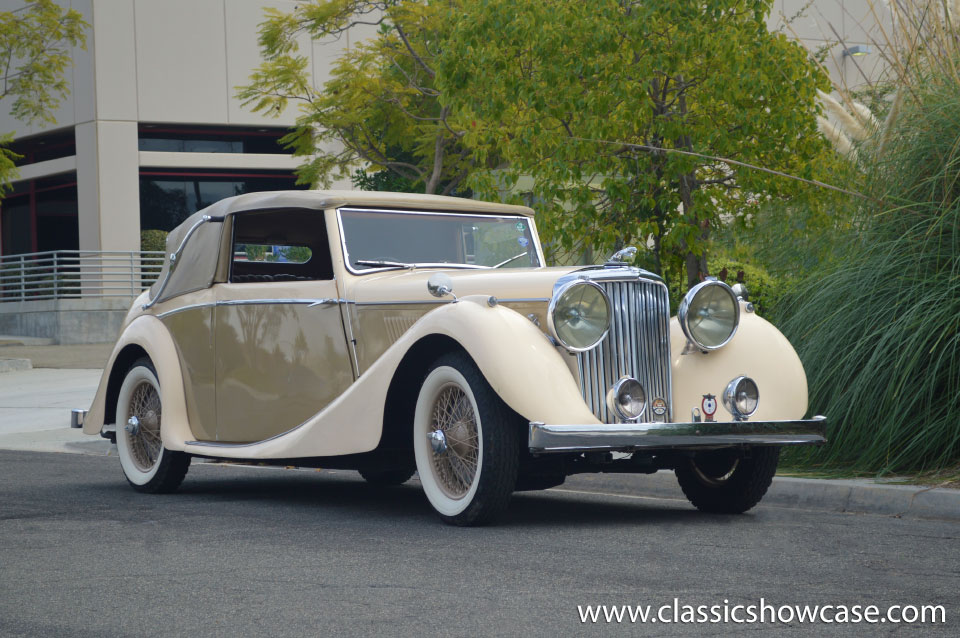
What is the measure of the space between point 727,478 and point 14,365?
1612 cm

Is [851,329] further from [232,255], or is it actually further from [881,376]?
[232,255]

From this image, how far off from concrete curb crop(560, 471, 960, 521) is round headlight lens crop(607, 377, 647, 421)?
165cm

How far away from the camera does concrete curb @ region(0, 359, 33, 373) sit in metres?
20.2

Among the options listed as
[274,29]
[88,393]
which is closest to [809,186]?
[88,393]

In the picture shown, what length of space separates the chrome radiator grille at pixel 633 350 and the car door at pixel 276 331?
5.07 ft

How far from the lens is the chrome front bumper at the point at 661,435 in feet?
18.5

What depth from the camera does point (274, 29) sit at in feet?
85.0

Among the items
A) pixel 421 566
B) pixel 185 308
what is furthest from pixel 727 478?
pixel 185 308

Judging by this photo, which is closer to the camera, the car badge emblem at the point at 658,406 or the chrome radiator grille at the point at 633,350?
the chrome radiator grille at the point at 633,350

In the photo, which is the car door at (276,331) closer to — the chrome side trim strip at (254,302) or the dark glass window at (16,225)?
the chrome side trim strip at (254,302)

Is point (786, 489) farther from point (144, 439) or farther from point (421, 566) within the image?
point (144, 439)

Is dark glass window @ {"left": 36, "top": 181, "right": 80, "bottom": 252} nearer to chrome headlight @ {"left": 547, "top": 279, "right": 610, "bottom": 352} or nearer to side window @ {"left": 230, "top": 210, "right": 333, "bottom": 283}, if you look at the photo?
side window @ {"left": 230, "top": 210, "right": 333, "bottom": 283}

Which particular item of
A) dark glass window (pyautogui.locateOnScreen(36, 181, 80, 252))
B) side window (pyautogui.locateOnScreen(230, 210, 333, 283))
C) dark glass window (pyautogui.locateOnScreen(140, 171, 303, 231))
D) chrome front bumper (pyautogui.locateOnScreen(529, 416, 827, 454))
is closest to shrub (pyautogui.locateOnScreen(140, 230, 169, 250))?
dark glass window (pyautogui.locateOnScreen(140, 171, 303, 231))

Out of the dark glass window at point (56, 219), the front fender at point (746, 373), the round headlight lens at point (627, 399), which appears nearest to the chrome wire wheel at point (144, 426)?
the round headlight lens at point (627, 399)
